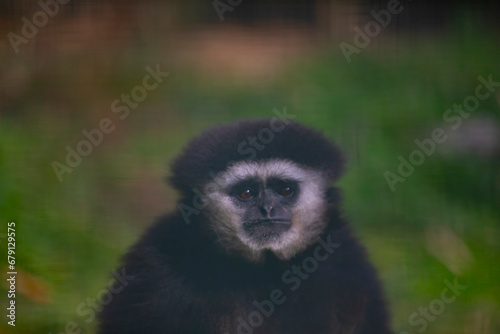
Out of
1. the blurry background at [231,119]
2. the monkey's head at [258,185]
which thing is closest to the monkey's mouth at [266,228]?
the monkey's head at [258,185]

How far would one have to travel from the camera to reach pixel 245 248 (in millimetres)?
1921

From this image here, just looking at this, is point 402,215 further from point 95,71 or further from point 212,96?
point 95,71

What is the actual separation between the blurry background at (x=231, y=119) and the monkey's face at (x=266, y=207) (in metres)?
0.18

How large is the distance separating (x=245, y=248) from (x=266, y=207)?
6.5 inches

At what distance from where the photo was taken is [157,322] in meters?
1.86

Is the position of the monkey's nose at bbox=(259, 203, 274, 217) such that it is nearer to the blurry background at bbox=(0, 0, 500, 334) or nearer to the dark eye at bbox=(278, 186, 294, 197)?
the dark eye at bbox=(278, 186, 294, 197)

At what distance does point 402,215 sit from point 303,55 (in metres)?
0.67

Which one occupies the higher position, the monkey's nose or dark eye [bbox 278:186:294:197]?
dark eye [bbox 278:186:294:197]

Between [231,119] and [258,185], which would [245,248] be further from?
[231,119]

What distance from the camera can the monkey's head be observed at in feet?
6.12

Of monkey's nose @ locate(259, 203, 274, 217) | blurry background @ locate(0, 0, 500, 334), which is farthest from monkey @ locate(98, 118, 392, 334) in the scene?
blurry background @ locate(0, 0, 500, 334)

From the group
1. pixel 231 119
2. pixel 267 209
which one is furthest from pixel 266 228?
pixel 231 119

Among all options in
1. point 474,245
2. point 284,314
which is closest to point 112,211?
point 284,314

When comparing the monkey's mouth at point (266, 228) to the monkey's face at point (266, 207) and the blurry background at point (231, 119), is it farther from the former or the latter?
the blurry background at point (231, 119)
